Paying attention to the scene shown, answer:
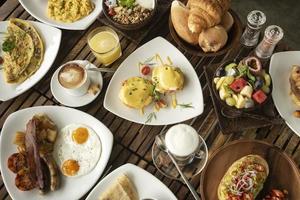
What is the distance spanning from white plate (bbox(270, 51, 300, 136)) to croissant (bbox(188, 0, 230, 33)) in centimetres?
35

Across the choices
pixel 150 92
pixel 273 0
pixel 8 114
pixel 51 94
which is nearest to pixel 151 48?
pixel 150 92

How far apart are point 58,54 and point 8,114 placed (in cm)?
41

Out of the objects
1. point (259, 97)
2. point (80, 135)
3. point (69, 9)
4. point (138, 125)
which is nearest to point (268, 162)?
point (259, 97)

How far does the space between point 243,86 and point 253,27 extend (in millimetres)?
359

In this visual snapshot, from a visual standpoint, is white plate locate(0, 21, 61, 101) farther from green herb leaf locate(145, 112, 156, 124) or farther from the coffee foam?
green herb leaf locate(145, 112, 156, 124)

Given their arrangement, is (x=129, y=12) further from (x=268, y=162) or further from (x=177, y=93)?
(x=268, y=162)

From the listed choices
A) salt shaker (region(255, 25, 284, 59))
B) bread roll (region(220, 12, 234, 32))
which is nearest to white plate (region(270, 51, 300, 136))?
salt shaker (region(255, 25, 284, 59))

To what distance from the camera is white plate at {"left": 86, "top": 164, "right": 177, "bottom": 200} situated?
193 centimetres

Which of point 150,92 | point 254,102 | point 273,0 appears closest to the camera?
point 254,102

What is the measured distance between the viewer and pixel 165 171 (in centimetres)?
203

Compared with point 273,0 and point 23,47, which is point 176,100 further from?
point 273,0

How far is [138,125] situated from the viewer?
2.13 m

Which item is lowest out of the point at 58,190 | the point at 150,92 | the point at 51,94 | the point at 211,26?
the point at 58,190

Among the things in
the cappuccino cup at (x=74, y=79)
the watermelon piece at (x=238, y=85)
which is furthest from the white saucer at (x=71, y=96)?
the watermelon piece at (x=238, y=85)
